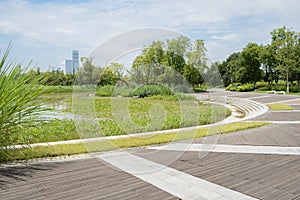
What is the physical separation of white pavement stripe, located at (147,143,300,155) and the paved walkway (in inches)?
0.6

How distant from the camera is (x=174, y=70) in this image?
7023mm

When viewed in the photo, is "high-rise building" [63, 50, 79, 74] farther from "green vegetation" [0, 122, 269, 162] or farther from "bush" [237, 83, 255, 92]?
"bush" [237, 83, 255, 92]

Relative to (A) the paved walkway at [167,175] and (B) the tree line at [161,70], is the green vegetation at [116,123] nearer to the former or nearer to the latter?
(B) the tree line at [161,70]

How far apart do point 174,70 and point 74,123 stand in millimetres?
2996

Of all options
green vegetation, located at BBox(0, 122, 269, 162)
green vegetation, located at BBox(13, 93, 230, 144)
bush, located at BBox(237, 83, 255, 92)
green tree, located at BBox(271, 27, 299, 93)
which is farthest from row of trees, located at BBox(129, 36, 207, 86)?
bush, located at BBox(237, 83, 255, 92)

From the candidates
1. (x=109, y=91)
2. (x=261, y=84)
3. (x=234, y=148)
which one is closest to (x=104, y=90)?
(x=109, y=91)

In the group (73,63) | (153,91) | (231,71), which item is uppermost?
(231,71)

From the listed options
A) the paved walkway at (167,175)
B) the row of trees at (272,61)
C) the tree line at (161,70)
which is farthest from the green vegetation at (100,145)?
the row of trees at (272,61)

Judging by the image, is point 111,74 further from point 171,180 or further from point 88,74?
point 171,180

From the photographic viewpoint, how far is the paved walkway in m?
3.04

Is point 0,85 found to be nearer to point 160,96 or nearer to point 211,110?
point 160,96

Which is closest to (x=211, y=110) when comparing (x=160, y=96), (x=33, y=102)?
(x=160, y=96)

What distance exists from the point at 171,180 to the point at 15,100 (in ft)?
8.95

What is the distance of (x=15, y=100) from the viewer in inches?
168
